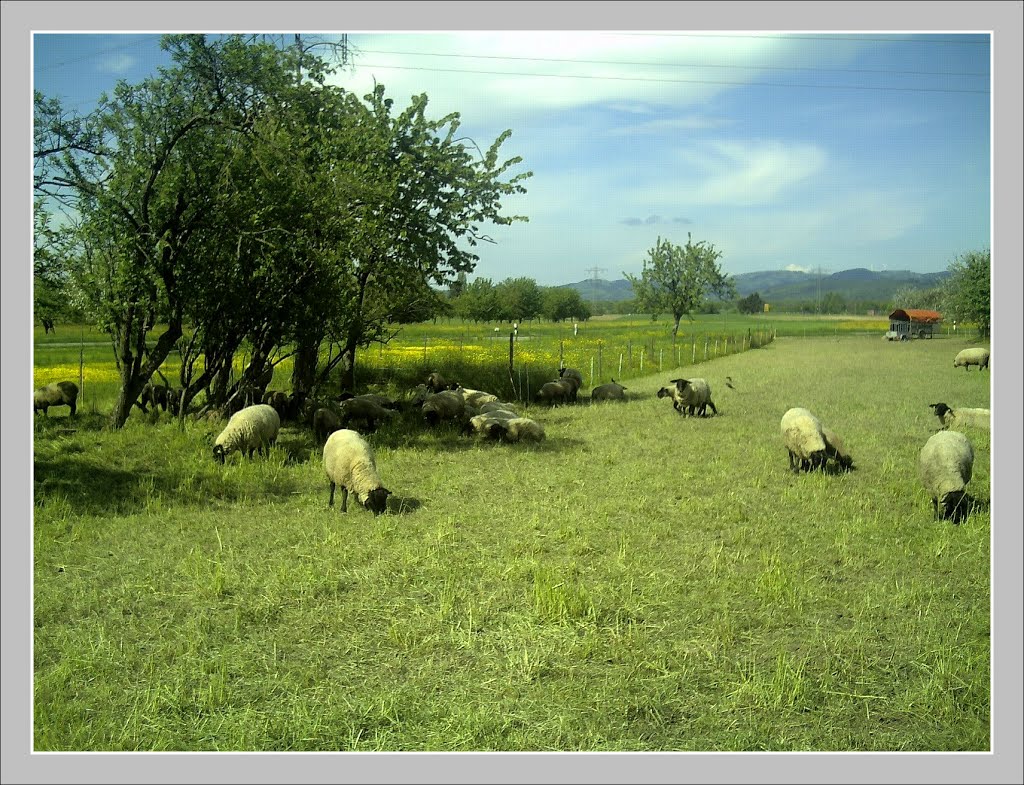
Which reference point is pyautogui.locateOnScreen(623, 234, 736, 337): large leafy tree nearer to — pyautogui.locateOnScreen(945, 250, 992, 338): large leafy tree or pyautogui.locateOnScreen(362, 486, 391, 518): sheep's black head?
pyautogui.locateOnScreen(945, 250, 992, 338): large leafy tree

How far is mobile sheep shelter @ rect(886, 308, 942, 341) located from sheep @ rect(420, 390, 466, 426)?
37.1 m

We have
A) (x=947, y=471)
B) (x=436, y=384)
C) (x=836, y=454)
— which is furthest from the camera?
(x=436, y=384)

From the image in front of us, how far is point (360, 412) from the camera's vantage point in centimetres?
1514

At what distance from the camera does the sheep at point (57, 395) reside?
1568 cm

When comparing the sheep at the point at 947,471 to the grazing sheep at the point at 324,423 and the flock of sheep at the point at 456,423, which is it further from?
the grazing sheep at the point at 324,423

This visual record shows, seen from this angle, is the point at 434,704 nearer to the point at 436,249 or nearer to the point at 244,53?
the point at 244,53

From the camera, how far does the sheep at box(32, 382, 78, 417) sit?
15.7m

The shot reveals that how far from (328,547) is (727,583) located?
4.08 meters

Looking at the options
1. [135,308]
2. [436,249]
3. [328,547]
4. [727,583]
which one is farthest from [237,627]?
[436,249]

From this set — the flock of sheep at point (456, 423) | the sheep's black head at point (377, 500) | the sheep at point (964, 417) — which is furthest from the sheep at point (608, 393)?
the sheep's black head at point (377, 500)

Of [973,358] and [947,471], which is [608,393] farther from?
[973,358]

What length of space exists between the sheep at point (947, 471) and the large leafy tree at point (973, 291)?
17.6 m

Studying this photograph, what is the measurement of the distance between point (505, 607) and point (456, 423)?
33.8 ft

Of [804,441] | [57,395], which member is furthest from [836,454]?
[57,395]
